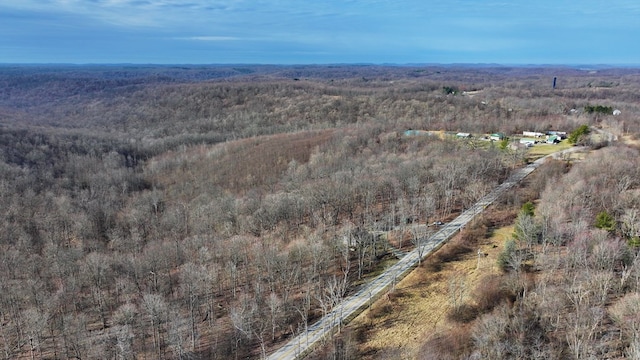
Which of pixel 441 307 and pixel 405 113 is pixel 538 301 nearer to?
pixel 441 307

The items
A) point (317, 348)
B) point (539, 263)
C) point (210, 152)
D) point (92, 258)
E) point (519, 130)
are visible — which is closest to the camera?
point (317, 348)

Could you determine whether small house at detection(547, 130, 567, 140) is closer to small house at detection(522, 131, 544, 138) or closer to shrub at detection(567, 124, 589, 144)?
small house at detection(522, 131, 544, 138)

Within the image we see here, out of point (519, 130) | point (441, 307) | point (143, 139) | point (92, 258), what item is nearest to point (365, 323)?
point (441, 307)

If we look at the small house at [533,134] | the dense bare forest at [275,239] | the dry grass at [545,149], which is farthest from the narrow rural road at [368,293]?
the small house at [533,134]

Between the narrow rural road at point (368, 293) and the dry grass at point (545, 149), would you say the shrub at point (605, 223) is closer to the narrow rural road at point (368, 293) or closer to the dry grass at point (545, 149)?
the narrow rural road at point (368, 293)

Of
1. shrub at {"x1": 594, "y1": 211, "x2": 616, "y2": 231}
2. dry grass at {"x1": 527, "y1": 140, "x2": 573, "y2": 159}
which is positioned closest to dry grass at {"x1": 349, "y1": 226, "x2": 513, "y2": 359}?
shrub at {"x1": 594, "y1": 211, "x2": 616, "y2": 231}

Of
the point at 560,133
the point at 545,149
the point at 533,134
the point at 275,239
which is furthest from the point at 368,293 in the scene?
the point at 560,133

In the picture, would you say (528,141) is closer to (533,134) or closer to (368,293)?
(533,134)
